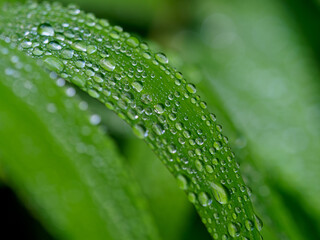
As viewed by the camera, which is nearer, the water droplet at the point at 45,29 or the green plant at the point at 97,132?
the green plant at the point at 97,132

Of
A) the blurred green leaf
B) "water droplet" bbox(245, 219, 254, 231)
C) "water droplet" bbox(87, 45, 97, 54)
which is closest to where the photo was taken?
"water droplet" bbox(245, 219, 254, 231)

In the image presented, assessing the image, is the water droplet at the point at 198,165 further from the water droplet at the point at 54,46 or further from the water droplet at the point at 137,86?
the water droplet at the point at 54,46

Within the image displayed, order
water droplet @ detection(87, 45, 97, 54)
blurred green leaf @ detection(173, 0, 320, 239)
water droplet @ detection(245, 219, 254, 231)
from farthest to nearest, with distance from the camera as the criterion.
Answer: blurred green leaf @ detection(173, 0, 320, 239) → water droplet @ detection(87, 45, 97, 54) → water droplet @ detection(245, 219, 254, 231)

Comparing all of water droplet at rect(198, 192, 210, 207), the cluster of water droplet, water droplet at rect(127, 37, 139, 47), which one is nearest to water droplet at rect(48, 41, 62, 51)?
the cluster of water droplet

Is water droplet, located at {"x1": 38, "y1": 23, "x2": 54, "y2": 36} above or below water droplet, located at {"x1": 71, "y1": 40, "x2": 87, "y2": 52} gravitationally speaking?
below

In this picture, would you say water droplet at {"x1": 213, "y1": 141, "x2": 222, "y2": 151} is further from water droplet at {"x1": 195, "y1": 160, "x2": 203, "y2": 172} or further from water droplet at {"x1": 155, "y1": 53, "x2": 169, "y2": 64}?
water droplet at {"x1": 155, "y1": 53, "x2": 169, "y2": 64}

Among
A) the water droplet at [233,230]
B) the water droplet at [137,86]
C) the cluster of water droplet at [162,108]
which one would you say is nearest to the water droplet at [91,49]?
the cluster of water droplet at [162,108]

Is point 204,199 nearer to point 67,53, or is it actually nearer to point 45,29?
point 67,53
